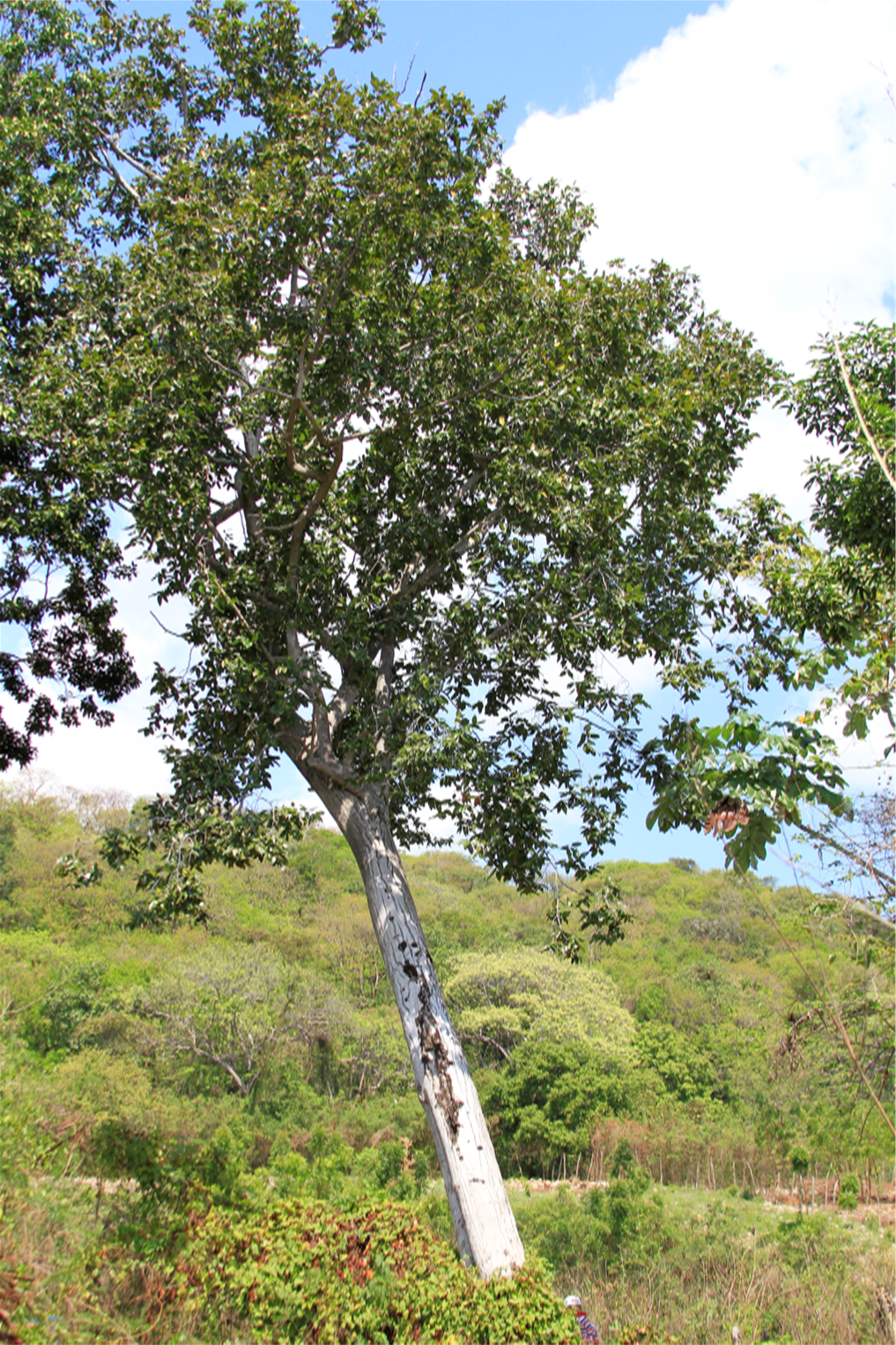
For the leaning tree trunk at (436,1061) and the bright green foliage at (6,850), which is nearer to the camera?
the leaning tree trunk at (436,1061)

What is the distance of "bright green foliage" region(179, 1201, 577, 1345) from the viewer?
167 inches

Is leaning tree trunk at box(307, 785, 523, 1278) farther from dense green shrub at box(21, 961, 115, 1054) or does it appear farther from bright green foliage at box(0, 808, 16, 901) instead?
bright green foliage at box(0, 808, 16, 901)

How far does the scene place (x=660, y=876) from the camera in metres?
59.8

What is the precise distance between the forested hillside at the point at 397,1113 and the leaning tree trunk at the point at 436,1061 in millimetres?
490

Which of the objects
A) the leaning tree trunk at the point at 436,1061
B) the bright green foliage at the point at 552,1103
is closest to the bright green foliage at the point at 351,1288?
the leaning tree trunk at the point at 436,1061

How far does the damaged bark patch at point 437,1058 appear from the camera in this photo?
19.1 ft

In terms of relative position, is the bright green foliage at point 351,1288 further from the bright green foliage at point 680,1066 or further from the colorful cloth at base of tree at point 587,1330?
the bright green foliage at point 680,1066

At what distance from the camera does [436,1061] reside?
5977mm

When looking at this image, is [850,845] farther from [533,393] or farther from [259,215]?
[259,215]

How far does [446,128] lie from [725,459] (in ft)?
13.5

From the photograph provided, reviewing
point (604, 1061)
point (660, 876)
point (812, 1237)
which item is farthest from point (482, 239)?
point (660, 876)

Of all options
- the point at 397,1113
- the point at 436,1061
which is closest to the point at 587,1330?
the point at 436,1061

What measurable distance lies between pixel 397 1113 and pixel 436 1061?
2087 cm

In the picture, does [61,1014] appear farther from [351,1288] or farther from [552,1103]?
[351,1288]
